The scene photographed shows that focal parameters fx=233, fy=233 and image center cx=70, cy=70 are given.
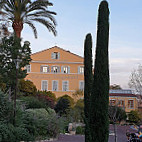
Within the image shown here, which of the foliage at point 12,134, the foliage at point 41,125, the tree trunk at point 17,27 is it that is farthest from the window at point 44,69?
the foliage at point 12,134

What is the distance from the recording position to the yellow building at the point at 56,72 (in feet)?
114

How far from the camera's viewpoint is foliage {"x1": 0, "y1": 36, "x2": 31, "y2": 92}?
18.9 meters

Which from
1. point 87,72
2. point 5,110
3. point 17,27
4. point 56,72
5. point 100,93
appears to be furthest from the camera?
point 56,72

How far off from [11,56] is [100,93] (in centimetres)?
1241

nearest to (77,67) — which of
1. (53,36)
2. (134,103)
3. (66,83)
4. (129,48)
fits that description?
(66,83)

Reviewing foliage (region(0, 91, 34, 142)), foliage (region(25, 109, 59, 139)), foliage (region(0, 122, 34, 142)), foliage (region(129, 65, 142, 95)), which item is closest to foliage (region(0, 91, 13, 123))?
foliage (region(0, 91, 34, 142))

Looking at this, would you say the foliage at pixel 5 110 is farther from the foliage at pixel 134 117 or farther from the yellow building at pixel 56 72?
the yellow building at pixel 56 72

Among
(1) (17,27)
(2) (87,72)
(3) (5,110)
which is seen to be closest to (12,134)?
(3) (5,110)

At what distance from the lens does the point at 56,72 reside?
116 feet

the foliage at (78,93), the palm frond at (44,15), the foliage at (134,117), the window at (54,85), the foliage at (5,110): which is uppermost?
the palm frond at (44,15)

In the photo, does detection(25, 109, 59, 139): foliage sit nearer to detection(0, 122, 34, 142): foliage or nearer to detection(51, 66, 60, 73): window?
detection(0, 122, 34, 142): foliage

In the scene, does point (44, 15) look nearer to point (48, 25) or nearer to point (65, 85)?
point (48, 25)

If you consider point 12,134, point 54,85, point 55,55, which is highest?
point 55,55

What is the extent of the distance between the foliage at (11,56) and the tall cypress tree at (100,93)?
10928mm
